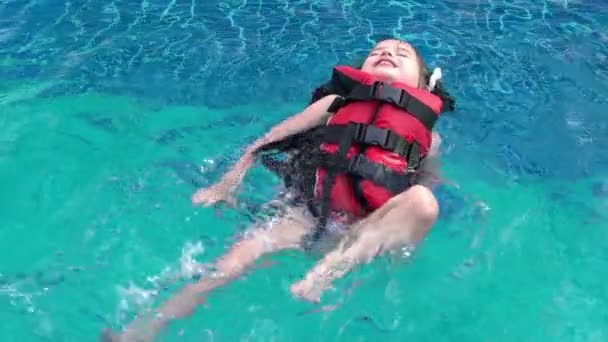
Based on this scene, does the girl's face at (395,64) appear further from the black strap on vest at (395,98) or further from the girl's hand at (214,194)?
the girl's hand at (214,194)

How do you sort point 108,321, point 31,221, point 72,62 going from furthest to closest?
point 72,62 → point 31,221 → point 108,321

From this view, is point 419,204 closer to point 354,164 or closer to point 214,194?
point 354,164

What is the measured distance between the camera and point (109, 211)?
16.3 feet

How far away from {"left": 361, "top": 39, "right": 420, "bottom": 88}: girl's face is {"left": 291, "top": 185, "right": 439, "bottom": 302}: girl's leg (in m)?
1.18

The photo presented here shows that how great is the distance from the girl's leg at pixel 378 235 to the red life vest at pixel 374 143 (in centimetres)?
24

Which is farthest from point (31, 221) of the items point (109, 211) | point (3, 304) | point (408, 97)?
point (408, 97)

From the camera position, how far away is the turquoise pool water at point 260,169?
14.2 feet

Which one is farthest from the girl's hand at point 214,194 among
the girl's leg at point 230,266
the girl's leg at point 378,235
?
the girl's leg at point 378,235

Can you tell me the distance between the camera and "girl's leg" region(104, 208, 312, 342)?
13.1 ft

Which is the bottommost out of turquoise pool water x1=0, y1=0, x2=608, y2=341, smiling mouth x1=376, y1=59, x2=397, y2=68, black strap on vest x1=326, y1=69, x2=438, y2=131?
turquoise pool water x1=0, y1=0, x2=608, y2=341

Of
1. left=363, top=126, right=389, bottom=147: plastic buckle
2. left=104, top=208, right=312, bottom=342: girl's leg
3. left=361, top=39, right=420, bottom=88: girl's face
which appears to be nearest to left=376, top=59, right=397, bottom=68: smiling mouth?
left=361, top=39, right=420, bottom=88: girl's face

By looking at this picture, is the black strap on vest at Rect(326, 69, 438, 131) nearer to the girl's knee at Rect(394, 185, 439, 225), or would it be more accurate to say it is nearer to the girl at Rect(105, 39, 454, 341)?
the girl at Rect(105, 39, 454, 341)

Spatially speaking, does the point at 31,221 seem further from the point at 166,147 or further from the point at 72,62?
the point at 72,62

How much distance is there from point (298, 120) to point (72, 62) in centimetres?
295
